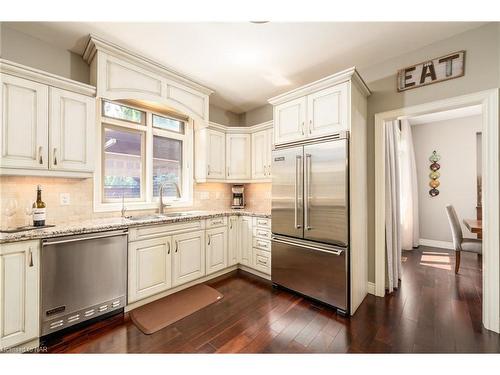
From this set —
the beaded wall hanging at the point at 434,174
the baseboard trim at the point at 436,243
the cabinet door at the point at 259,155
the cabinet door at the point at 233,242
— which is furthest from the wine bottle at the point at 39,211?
the beaded wall hanging at the point at 434,174

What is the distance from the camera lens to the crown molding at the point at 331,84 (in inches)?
85.0

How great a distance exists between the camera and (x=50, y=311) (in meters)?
1.73

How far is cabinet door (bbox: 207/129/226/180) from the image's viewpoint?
347 centimetres

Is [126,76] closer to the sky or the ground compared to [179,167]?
closer to the sky

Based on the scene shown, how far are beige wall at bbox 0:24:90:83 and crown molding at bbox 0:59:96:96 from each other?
1.35 feet

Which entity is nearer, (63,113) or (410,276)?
(63,113)

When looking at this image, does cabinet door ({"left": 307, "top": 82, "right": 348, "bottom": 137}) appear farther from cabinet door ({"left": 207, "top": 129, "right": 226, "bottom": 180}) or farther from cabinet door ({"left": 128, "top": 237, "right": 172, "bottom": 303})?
cabinet door ({"left": 128, "top": 237, "right": 172, "bottom": 303})

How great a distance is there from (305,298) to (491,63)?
115 inches

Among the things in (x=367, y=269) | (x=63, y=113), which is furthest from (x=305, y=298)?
(x=63, y=113)

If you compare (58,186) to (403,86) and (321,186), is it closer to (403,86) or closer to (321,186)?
(321,186)

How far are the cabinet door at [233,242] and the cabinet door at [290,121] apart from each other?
→ 139cm

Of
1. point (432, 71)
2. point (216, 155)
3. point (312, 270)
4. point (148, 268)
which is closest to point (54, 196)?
point (148, 268)

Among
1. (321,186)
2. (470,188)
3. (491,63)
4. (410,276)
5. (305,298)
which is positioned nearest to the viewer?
(491,63)

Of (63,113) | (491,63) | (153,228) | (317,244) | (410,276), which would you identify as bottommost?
(410,276)
